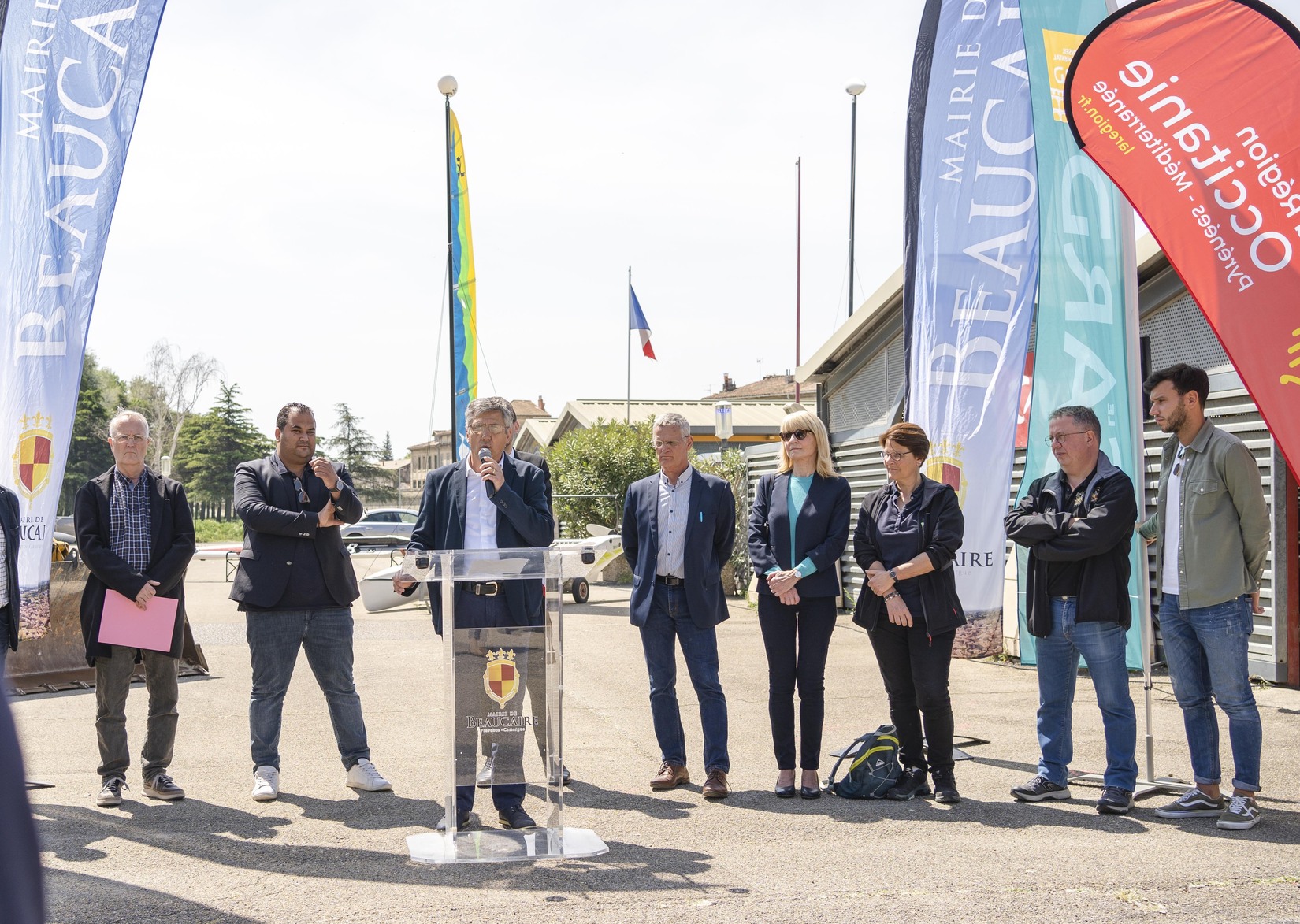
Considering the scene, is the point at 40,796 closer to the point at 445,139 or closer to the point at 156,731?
the point at 156,731

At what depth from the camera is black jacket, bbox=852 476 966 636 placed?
241 inches

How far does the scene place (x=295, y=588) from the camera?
626 cm

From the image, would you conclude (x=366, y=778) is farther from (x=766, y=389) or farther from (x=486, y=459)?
(x=766, y=389)

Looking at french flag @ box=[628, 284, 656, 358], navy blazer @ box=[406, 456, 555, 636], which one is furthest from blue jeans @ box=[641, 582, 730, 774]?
french flag @ box=[628, 284, 656, 358]

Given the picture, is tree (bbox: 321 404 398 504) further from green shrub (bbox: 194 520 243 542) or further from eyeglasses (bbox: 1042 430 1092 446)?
eyeglasses (bbox: 1042 430 1092 446)

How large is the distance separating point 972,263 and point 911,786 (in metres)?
3.32

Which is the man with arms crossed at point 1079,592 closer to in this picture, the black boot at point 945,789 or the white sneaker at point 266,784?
the black boot at point 945,789

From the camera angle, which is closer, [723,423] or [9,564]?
[9,564]

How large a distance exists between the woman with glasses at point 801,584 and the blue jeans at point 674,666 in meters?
0.32

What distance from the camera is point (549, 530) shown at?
593 centimetres

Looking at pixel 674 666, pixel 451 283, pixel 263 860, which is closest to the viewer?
pixel 263 860

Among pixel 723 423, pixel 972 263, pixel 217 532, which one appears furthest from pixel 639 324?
pixel 217 532

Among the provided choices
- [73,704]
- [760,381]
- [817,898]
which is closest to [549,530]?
[817,898]

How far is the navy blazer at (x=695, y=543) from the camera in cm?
639
